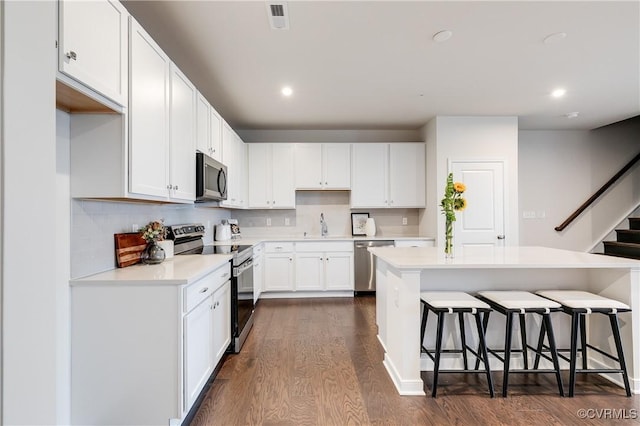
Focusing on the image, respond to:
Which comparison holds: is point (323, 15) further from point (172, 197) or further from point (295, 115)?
point (295, 115)

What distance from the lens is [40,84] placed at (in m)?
0.48

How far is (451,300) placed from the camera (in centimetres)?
219

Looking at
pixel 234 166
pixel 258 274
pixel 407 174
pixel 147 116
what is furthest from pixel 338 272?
pixel 147 116

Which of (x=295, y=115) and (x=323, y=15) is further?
(x=295, y=115)

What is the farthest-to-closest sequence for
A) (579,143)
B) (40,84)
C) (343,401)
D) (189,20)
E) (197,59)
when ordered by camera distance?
(579,143)
(197,59)
(189,20)
(343,401)
(40,84)

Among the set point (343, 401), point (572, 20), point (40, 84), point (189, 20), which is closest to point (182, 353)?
point (343, 401)

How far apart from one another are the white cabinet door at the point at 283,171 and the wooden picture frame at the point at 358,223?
1012mm

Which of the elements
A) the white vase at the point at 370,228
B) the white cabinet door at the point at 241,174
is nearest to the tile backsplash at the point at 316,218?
the white vase at the point at 370,228

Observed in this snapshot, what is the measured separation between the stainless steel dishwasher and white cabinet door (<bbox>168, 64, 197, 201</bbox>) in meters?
2.65

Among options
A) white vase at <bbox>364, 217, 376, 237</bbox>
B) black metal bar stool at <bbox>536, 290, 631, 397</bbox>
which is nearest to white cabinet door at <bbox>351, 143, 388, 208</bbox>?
white vase at <bbox>364, 217, 376, 237</bbox>

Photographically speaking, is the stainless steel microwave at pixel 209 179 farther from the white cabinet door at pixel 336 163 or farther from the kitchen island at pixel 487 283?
the white cabinet door at pixel 336 163

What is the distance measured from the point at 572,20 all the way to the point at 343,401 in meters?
3.06

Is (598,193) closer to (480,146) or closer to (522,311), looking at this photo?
(480,146)

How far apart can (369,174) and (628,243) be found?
369 cm
